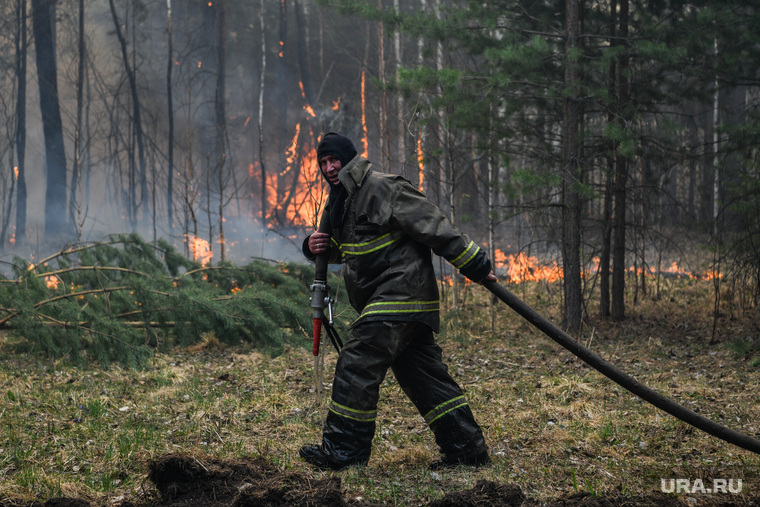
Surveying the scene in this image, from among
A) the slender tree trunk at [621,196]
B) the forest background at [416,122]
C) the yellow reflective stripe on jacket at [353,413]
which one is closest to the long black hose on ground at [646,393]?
the yellow reflective stripe on jacket at [353,413]

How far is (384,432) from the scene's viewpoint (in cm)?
477

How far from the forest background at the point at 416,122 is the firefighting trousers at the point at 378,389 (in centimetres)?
377

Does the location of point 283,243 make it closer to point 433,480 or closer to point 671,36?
point 671,36

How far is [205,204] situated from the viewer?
846 inches

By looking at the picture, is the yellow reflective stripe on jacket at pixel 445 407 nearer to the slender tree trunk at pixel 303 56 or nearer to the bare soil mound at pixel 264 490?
the bare soil mound at pixel 264 490

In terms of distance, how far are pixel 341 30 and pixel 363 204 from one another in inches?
811

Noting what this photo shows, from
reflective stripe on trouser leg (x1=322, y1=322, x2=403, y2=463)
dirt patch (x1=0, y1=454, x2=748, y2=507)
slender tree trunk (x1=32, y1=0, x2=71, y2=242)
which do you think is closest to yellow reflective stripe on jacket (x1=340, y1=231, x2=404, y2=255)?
reflective stripe on trouser leg (x1=322, y1=322, x2=403, y2=463)

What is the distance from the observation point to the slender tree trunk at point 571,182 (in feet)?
27.2

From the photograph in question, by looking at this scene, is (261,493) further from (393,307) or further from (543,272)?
(543,272)

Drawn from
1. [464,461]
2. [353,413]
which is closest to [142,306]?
[353,413]

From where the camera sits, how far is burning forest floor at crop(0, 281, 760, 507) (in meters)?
3.15

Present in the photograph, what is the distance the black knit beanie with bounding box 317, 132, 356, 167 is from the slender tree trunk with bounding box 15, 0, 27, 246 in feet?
53.5

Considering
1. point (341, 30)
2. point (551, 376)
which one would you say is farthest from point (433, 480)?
point (341, 30)

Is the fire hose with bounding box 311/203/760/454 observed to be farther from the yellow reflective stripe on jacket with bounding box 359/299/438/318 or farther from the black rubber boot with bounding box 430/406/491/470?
the black rubber boot with bounding box 430/406/491/470
